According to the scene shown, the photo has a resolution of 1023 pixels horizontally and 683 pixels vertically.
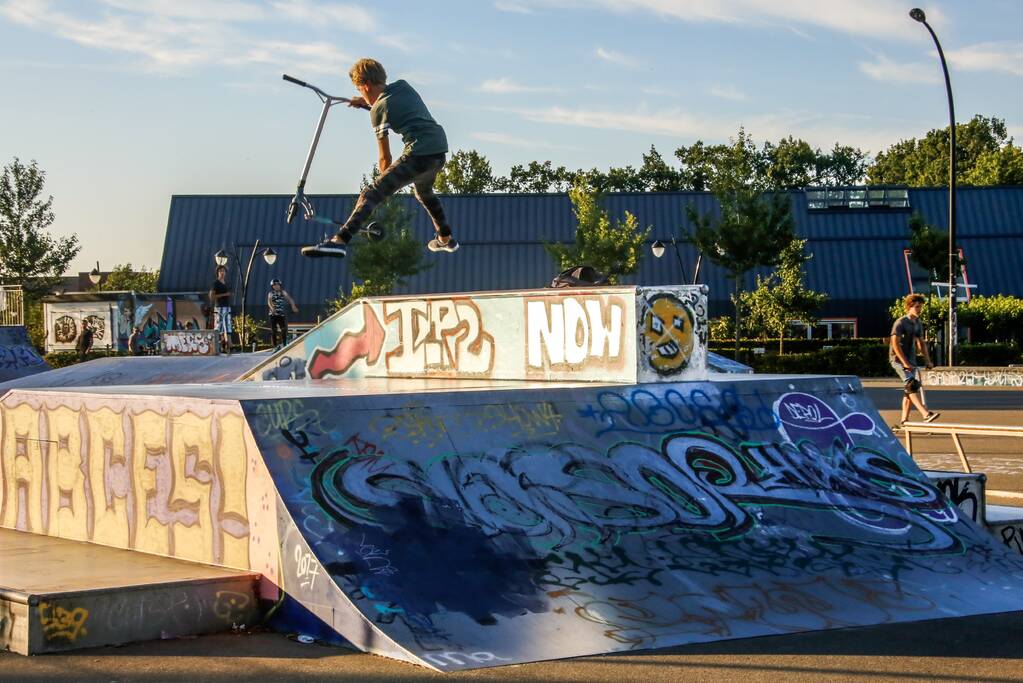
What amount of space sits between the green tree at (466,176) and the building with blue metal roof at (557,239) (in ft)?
69.7

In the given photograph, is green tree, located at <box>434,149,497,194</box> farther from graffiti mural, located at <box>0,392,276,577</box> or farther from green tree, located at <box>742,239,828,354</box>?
graffiti mural, located at <box>0,392,276,577</box>

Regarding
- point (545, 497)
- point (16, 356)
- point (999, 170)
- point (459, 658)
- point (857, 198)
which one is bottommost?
point (459, 658)

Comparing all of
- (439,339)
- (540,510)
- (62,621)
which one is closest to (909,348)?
(439,339)

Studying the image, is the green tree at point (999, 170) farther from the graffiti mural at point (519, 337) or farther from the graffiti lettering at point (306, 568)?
the graffiti lettering at point (306, 568)

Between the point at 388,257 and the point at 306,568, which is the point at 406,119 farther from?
the point at 388,257

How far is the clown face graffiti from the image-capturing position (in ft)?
27.8

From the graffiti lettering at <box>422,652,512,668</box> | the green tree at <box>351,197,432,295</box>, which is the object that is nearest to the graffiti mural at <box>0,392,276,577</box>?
the graffiti lettering at <box>422,652,512,668</box>

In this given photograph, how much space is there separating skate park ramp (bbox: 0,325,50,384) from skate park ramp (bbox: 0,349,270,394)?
934cm

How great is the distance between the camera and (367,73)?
1020 centimetres

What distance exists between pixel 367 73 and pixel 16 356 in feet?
69.4

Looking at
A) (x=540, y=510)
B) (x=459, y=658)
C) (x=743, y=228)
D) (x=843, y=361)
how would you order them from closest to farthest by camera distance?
(x=459, y=658) < (x=540, y=510) < (x=843, y=361) < (x=743, y=228)

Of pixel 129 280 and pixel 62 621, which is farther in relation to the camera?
pixel 129 280

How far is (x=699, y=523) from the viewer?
7.35 m

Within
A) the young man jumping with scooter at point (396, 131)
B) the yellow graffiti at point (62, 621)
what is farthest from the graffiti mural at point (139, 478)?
the young man jumping with scooter at point (396, 131)
